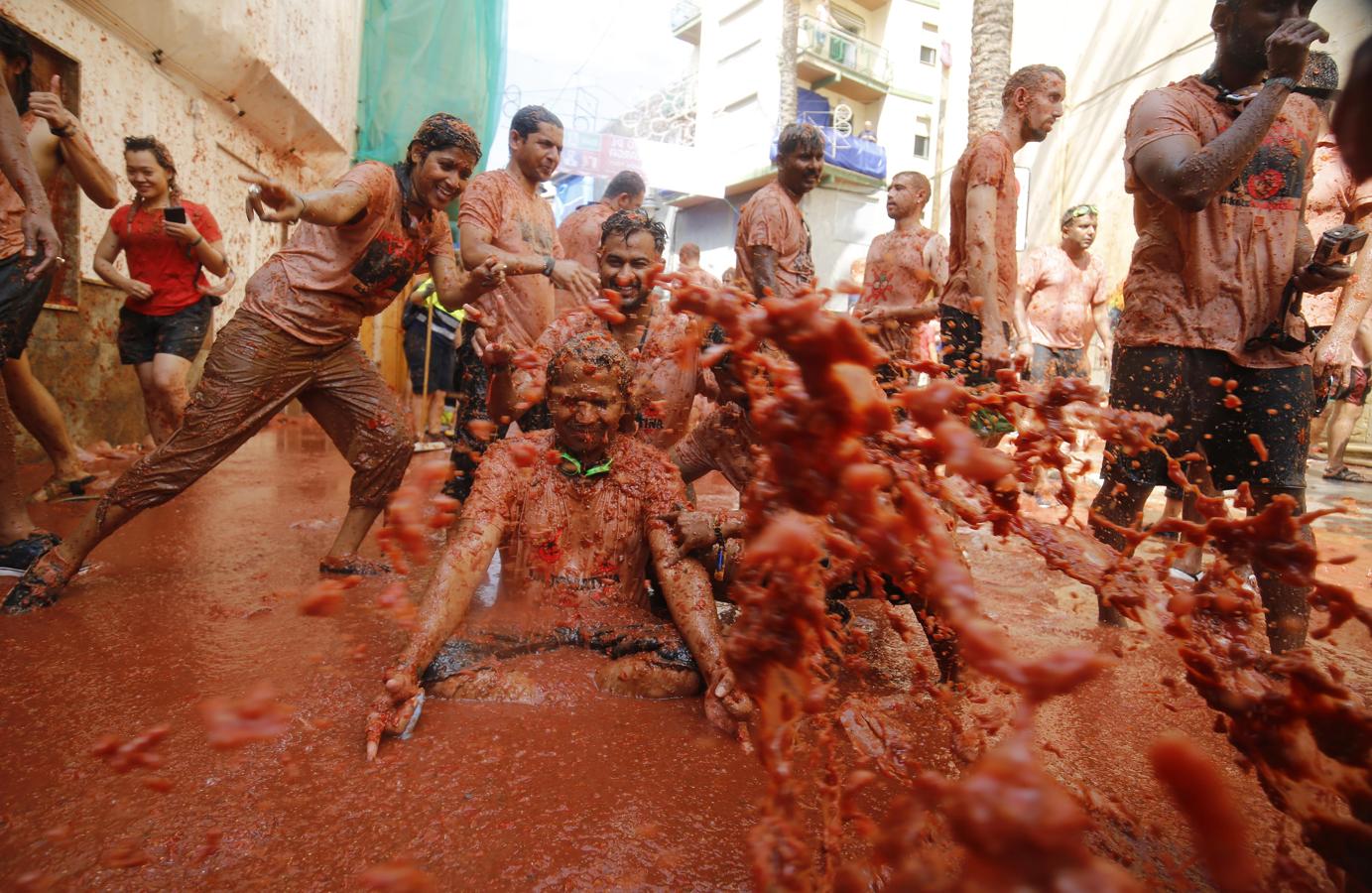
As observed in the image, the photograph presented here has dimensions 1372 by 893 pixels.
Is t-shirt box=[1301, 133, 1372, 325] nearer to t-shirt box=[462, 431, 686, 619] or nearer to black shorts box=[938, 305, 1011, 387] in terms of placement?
black shorts box=[938, 305, 1011, 387]

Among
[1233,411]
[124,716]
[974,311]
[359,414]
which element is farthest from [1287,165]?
[124,716]

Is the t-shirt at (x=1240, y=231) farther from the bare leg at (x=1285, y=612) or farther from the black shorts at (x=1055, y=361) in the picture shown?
the black shorts at (x=1055, y=361)

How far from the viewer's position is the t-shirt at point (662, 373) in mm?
3672

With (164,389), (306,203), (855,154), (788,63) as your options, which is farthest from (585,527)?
(855,154)

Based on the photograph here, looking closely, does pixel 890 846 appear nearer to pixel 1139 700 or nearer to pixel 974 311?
pixel 1139 700

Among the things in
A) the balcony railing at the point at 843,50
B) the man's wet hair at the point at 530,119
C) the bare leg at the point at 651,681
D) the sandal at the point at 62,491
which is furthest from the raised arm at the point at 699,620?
the balcony railing at the point at 843,50

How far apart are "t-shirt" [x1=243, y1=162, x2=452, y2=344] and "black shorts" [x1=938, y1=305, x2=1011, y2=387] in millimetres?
2802

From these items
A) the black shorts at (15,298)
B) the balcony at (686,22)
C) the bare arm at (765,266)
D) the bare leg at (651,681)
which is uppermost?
the balcony at (686,22)

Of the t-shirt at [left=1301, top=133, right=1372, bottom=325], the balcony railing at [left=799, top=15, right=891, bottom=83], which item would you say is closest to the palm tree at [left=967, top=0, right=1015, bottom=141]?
the t-shirt at [left=1301, top=133, right=1372, bottom=325]

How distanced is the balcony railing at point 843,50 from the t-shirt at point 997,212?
1123 inches

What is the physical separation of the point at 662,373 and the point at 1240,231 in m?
2.51

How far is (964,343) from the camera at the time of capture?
4.07 meters

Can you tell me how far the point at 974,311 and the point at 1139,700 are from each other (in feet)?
6.73

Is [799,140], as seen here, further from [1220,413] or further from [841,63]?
[841,63]
